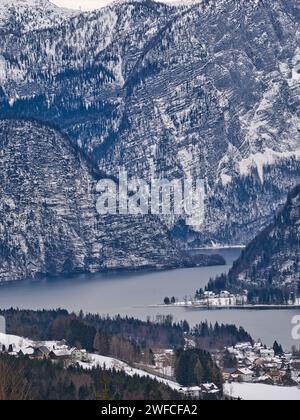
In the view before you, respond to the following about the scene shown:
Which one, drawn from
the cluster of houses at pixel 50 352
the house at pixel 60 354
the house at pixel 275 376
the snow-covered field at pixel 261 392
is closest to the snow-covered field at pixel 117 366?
the cluster of houses at pixel 50 352

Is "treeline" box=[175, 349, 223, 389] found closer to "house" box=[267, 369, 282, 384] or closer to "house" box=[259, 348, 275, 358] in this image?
"house" box=[267, 369, 282, 384]

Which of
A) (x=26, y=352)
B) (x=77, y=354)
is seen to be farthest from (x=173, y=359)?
(x=26, y=352)

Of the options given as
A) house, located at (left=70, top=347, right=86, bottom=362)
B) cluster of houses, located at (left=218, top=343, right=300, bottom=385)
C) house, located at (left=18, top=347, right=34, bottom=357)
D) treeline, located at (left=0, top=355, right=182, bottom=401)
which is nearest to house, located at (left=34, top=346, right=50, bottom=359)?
house, located at (left=18, top=347, right=34, bottom=357)

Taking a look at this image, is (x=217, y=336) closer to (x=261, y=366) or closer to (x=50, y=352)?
(x=261, y=366)

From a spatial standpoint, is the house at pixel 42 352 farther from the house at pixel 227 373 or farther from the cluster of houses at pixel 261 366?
the cluster of houses at pixel 261 366
